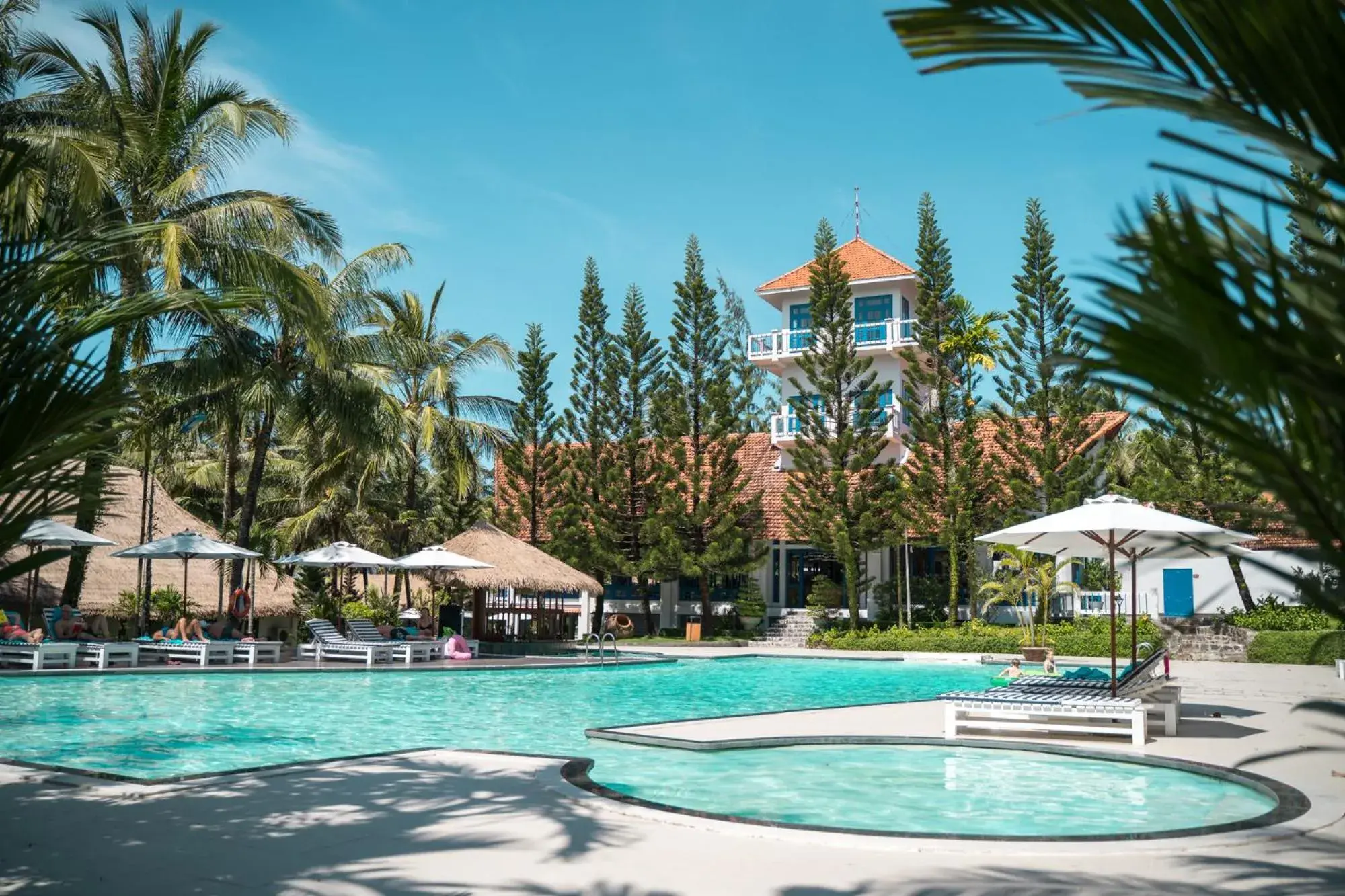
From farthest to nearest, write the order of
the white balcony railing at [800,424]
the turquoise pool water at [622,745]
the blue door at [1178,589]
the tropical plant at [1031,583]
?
the white balcony railing at [800,424]
the blue door at [1178,589]
the tropical plant at [1031,583]
the turquoise pool water at [622,745]

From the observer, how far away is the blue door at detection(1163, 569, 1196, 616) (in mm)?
23859

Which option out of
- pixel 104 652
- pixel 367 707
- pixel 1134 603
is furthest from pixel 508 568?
pixel 1134 603

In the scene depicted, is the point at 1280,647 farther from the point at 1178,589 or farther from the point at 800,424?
the point at 800,424

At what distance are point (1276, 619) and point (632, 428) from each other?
15.8 m

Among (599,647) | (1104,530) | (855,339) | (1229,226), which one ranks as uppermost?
(855,339)

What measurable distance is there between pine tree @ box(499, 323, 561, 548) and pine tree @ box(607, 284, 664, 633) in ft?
6.14

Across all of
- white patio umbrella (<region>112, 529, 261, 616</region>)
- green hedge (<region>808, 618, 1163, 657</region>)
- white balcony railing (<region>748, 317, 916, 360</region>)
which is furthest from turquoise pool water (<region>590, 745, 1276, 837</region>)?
white balcony railing (<region>748, 317, 916, 360</region>)

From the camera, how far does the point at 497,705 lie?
13.3 m

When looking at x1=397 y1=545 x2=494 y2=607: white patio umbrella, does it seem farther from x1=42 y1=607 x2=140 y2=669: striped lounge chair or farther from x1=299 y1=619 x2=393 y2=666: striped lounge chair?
x1=42 y1=607 x2=140 y2=669: striped lounge chair

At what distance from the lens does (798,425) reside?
31.1 m

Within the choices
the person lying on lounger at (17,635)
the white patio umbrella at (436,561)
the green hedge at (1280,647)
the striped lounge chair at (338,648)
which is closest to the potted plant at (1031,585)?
the green hedge at (1280,647)

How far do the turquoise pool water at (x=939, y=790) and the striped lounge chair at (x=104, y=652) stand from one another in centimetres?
1056

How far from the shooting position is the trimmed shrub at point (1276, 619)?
2092 centimetres

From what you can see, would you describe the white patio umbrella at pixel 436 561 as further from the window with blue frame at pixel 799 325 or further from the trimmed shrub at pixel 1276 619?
the trimmed shrub at pixel 1276 619
